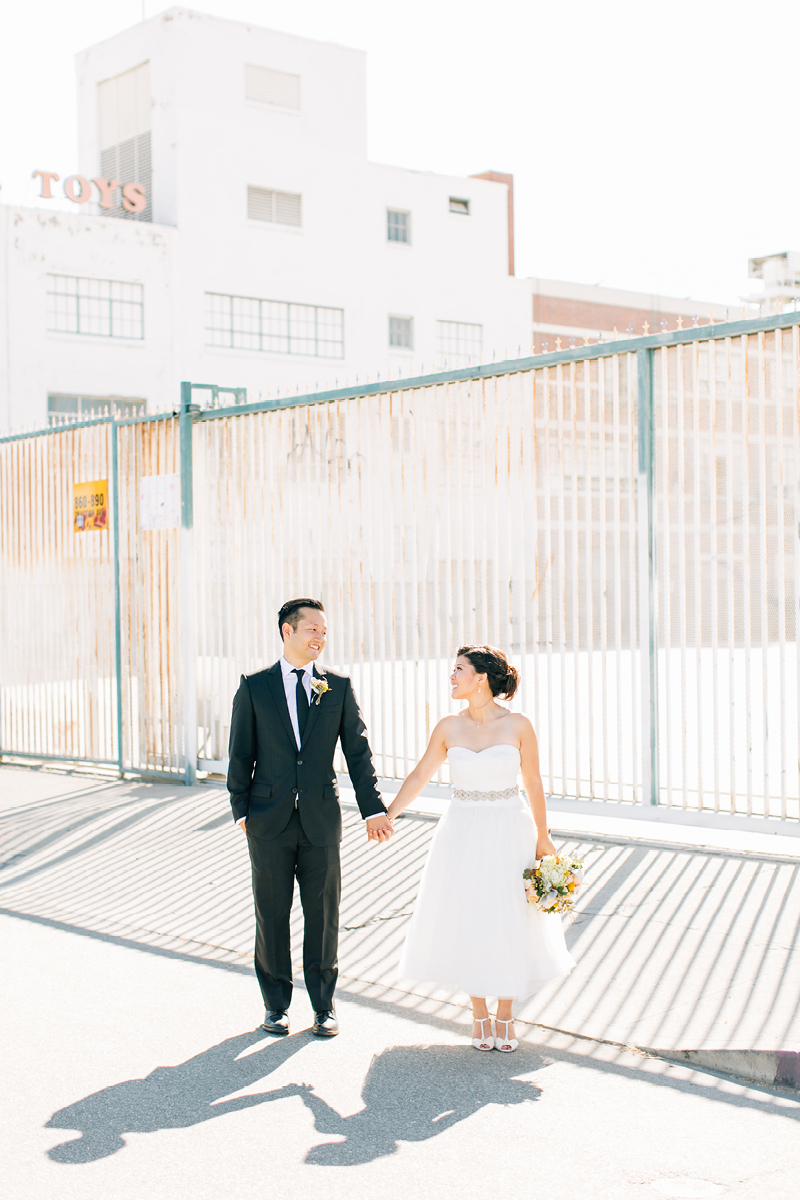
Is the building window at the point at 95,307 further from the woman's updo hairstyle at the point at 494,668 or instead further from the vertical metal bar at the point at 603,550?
the woman's updo hairstyle at the point at 494,668

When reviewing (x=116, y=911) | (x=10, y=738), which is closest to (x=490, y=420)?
(x=116, y=911)

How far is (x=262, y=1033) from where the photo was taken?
531 cm

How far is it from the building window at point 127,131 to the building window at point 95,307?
140 inches

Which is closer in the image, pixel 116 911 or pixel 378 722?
pixel 116 911

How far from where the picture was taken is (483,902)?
500 cm

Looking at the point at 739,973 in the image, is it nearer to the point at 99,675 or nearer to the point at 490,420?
the point at 490,420

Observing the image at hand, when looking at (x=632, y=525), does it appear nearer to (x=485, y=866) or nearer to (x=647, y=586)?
(x=647, y=586)

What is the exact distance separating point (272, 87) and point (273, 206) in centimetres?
356

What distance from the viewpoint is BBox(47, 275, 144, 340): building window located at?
32.8m

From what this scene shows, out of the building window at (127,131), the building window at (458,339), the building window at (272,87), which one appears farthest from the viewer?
the building window at (458,339)

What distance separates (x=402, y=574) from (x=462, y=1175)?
5.69m

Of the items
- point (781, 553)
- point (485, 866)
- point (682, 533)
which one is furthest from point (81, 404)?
point (485, 866)

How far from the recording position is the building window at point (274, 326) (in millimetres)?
36031

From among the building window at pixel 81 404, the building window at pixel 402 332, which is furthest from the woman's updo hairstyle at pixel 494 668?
the building window at pixel 402 332
